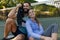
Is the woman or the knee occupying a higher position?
the woman

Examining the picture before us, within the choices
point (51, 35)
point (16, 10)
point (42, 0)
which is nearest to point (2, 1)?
point (42, 0)

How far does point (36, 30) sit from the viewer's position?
171cm

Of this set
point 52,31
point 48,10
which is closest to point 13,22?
point 52,31

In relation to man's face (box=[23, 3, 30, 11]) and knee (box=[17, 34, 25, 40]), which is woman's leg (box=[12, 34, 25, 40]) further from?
man's face (box=[23, 3, 30, 11])

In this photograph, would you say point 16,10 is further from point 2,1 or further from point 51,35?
point 2,1

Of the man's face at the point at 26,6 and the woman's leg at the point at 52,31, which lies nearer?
the woman's leg at the point at 52,31

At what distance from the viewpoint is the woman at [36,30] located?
64.9 inches

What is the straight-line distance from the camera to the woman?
1.65m

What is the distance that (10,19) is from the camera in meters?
1.75

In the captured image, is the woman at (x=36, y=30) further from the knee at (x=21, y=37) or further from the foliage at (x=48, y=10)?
the foliage at (x=48, y=10)

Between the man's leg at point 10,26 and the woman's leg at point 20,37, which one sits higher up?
the man's leg at point 10,26

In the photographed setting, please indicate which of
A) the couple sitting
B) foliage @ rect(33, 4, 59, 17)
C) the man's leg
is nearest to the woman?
the couple sitting

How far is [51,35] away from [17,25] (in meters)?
0.35


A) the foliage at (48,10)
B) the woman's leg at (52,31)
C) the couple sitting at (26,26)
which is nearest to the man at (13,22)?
the couple sitting at (26,26)
